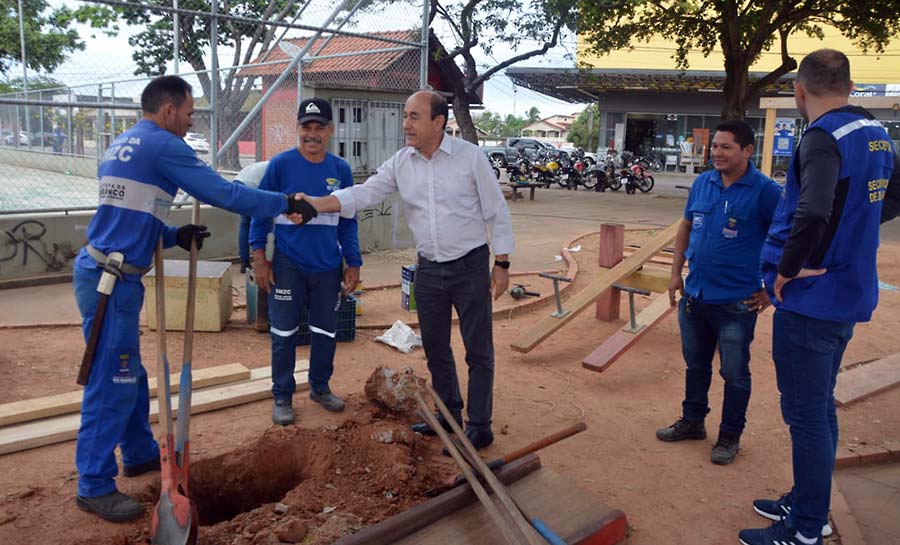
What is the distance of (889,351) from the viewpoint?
6484mm

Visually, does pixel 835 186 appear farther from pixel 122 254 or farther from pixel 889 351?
pixel 889 351

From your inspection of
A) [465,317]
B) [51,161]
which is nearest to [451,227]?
[465,317]

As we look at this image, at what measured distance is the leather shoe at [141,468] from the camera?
12.3 ft

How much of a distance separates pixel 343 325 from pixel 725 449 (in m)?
3.35

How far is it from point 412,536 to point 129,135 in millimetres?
2212

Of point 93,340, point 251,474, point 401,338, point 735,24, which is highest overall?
point 735,24

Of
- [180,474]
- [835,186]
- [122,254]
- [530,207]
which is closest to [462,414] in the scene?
[180,474]

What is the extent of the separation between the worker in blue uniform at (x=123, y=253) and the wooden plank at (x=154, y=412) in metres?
0.88

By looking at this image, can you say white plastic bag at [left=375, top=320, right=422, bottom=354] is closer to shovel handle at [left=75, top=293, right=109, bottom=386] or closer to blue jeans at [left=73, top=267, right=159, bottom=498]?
blue jeans at [left=73, top=267, right=159, bottom=498]

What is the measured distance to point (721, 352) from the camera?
4133mm

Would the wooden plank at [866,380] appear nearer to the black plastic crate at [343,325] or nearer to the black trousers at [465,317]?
the black trousers at [465,317]

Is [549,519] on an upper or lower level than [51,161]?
lower

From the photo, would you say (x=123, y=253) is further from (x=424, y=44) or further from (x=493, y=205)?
(x=424, y=44)

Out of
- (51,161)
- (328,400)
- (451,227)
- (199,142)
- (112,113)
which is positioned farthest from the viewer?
(51,161)
